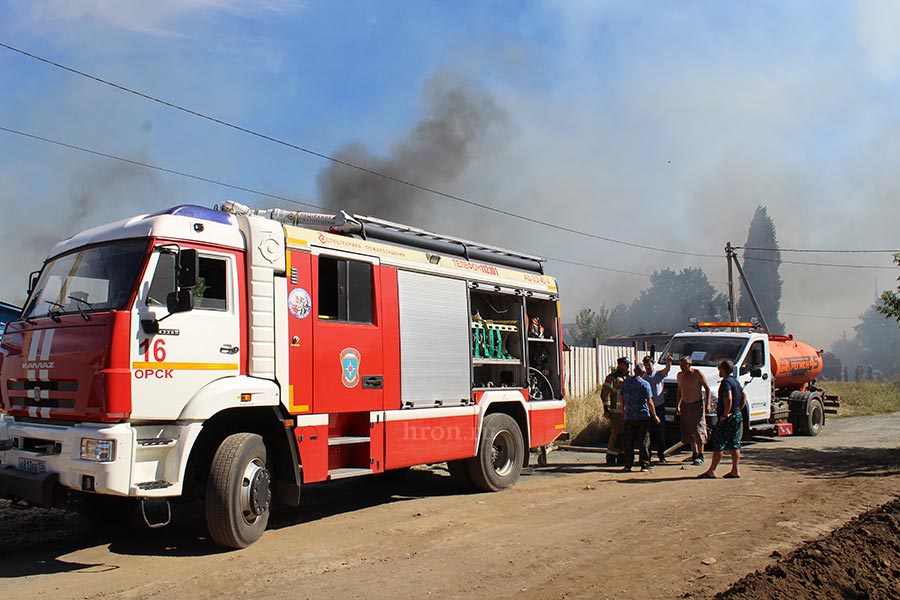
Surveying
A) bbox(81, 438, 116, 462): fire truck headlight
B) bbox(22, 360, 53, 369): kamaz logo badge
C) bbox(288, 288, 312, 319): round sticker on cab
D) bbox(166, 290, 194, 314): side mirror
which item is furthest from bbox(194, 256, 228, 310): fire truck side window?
bbox(81, 438, 116, 462): fire truck headlight

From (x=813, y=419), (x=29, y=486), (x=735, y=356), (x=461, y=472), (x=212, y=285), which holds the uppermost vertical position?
(x=212, y=285)

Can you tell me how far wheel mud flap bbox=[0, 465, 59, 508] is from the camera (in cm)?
639

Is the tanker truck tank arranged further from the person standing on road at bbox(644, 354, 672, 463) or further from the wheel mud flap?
the wheel mud flap

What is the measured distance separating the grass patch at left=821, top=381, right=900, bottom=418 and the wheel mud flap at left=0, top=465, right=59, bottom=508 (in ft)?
82.3

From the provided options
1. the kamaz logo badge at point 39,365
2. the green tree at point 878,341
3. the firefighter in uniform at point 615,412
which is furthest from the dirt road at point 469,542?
the green tree at point 878,341

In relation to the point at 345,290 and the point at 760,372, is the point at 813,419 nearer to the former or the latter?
the point at 760,372

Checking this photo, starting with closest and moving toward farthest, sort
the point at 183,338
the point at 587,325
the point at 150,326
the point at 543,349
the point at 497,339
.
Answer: the point at 150,326
the point at 183,338
the point at 497,339
the point at 543,349
the point at 587,325

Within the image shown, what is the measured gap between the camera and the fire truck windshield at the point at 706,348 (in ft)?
52.4

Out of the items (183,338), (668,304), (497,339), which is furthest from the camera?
(668,304)

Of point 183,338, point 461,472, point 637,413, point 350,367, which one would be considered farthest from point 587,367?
point 183,338

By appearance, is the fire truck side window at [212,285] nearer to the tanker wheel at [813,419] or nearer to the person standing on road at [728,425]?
the person standing on road at [728,425]

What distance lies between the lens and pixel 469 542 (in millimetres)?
7379

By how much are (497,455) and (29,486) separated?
6023mm

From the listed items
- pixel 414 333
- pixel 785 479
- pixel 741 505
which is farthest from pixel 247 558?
pixel 785 479
